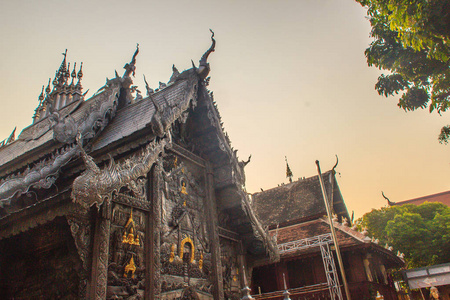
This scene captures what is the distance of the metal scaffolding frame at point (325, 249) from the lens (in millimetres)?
14305

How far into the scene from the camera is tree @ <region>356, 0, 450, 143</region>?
6648 mm

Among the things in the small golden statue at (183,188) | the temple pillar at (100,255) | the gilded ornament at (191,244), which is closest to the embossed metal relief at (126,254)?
the temple pillar at (100,255)

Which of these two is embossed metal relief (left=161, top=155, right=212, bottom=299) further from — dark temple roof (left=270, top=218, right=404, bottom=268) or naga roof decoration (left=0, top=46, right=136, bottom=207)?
dark temple roof (left=270, top=218, right=404, bottom=268)

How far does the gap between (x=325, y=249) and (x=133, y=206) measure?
13521 millimetres

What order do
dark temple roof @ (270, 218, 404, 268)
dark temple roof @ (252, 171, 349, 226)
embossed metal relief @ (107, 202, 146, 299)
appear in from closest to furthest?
embossed metal relief @ (107, 202, 146, 299)
dark temple roof @ (270, 218, 404, 268)
dark temple roof @ (252, 171, 349, 226)

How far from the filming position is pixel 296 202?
74.6ft

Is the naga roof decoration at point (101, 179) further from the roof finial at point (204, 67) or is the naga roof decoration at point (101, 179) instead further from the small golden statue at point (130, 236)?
the roof finial at point (204, 67)

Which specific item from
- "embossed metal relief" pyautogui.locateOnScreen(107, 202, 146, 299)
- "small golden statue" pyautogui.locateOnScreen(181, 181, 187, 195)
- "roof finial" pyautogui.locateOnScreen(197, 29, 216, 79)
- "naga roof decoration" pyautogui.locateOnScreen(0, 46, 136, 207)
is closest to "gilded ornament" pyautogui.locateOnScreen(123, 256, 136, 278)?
"embossed metal relief" pyautogui.locateOnScreen(107, 202, 146, 299)

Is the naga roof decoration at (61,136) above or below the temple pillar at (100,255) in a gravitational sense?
above

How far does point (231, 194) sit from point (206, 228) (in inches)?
42.5

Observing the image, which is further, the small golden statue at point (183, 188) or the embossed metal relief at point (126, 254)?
the small golden statue at point (183, 188)

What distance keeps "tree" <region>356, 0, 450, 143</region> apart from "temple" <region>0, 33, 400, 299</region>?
4350 millimetres

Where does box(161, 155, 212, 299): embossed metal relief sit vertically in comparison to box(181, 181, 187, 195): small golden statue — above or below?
below

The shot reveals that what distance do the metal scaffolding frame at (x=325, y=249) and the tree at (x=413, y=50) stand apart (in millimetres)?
7528
